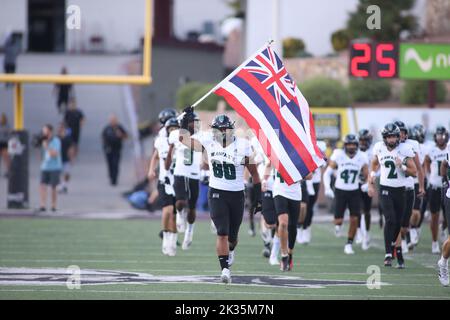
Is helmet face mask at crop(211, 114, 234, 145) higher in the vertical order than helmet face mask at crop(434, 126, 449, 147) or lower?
higher

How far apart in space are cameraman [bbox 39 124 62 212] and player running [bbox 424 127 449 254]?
9306 millimetres

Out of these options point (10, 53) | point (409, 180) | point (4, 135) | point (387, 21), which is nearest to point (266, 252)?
point (409, 180)

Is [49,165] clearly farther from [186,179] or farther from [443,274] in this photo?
[443,274]

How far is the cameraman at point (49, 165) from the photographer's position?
25.6 meters

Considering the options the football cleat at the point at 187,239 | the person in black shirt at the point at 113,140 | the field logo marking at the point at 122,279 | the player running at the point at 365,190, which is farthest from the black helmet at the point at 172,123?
the person in black shirt at the point at 113,140

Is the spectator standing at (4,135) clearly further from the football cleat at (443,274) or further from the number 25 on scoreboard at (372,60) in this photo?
the football cleat at (443,274)

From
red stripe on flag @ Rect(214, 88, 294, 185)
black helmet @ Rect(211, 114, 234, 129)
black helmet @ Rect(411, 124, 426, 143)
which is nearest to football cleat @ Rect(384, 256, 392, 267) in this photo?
red stripe on flag @ Rect(214, 88, 294, 185)

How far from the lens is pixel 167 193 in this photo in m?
17.5

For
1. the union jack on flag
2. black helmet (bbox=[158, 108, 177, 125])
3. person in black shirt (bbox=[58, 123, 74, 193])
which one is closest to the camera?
the union jack on flag

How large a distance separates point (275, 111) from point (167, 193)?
3256 millimetres

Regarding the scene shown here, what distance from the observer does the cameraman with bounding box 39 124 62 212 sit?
84.1 feet

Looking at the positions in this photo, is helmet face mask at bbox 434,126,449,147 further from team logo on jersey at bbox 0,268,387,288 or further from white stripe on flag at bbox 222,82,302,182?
team logo on jersey at bbox 0,268,387,288

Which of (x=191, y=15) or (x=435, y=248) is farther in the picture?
(x=191, y=15)

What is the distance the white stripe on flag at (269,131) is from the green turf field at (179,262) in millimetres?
1355
